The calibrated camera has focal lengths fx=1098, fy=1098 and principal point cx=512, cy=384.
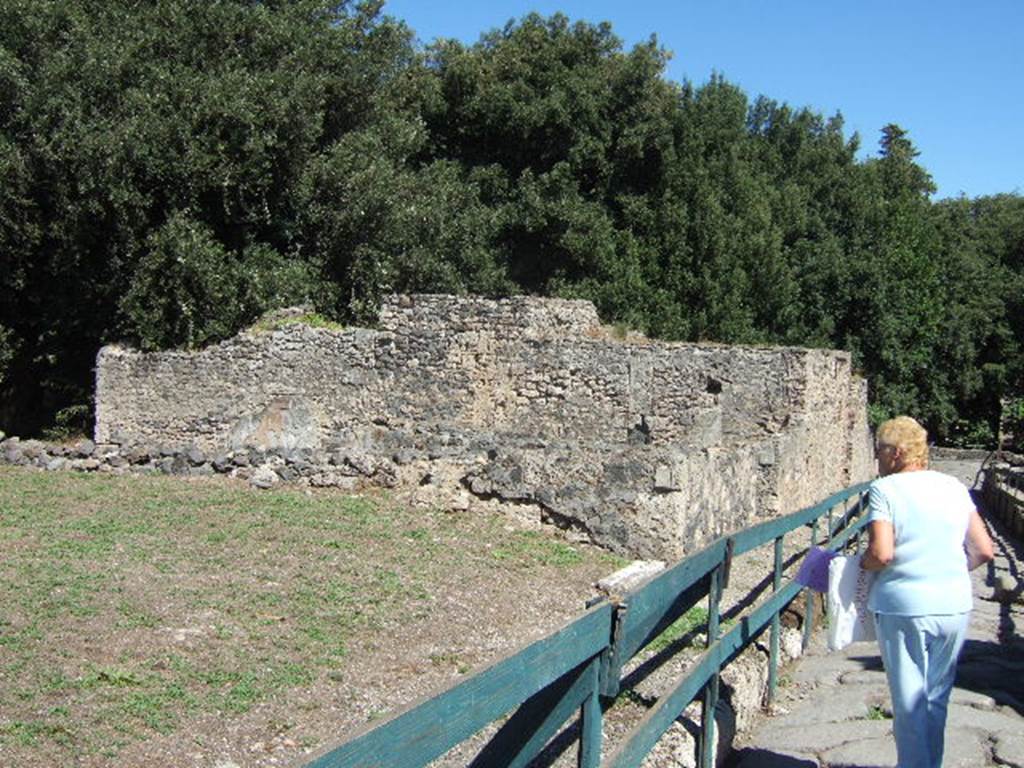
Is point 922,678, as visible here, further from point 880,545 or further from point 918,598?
point 880,545

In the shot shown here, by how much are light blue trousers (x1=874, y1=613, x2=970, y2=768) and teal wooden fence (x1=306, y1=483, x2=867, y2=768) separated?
72cm

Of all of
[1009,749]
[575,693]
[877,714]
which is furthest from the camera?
[877,714]

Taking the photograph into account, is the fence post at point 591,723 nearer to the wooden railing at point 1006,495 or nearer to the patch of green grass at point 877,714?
the patch of green grass at point 877,714

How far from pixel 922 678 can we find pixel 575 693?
185 centimetres

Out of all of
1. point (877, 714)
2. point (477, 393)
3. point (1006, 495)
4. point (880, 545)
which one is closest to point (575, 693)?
point (880, 545)

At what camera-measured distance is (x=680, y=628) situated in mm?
7043

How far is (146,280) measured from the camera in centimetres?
1914

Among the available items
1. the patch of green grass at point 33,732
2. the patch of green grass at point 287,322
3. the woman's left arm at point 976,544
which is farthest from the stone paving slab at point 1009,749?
the patch of green grass at point 287,322

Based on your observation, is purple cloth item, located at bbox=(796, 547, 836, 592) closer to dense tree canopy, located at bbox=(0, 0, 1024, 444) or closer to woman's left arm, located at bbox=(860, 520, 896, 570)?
woman's left arm, located at bbox=(860, 520, 896, 570)

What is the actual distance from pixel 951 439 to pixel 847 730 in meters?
40.6

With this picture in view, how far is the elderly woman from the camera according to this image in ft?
14.0

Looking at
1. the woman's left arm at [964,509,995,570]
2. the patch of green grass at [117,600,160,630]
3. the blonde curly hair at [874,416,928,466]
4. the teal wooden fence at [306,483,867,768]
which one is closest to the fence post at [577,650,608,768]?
the teal wooden fence at [306,483,867,768]

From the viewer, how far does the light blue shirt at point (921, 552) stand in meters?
4.30

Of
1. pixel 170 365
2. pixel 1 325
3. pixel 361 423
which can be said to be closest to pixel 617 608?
pixel 361 423
